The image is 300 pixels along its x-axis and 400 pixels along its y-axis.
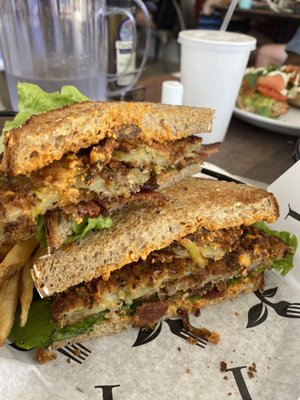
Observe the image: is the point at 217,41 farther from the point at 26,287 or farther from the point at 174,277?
the point at 26,287

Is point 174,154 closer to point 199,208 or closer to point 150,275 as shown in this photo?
point 199,208

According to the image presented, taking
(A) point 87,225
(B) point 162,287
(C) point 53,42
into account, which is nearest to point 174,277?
(B) point 162,287

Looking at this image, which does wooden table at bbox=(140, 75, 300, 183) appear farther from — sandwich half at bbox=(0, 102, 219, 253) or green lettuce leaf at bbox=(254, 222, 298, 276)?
sandwich half at bbox=(0, 102, 219, 253)

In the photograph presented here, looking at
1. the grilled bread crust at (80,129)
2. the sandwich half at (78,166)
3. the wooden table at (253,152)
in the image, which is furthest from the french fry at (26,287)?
the wooden table at (253,152)

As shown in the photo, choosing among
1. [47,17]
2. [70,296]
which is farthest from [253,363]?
[47,17]

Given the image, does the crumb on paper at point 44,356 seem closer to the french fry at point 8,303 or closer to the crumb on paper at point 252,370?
the french fry at point 8,303

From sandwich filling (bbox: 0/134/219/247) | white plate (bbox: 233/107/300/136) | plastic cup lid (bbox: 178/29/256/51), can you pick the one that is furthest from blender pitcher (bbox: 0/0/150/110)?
sandwich filling (bbox: 0/134/219/247)
